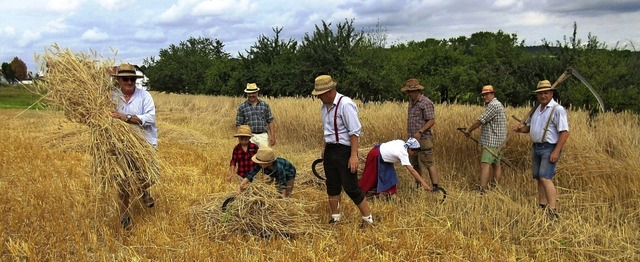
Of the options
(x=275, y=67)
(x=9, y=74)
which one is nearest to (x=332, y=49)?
(x=275, y=67)

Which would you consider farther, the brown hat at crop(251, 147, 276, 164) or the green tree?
the green tree

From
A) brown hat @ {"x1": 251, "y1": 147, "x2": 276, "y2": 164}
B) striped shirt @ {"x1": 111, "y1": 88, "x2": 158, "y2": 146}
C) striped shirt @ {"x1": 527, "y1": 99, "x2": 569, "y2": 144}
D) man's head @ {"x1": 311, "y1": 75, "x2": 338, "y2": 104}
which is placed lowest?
brown hat @ {"x1": 251, "y1": 147, "x2": 276, "y2": 164}

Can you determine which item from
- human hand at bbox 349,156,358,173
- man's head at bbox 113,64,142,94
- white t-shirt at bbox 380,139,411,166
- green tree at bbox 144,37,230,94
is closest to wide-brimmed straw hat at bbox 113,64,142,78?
man's head at bbox 113,64,142,94

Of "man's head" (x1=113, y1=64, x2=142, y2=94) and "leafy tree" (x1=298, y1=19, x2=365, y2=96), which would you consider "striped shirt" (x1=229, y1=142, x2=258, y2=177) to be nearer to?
"man's head" (x1=113, y1=64, x2=142, y2=94)

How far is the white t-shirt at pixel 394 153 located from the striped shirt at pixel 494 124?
4.46ft

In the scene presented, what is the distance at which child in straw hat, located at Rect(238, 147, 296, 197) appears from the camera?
4.71 metres

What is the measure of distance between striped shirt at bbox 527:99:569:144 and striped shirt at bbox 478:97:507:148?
0.92m

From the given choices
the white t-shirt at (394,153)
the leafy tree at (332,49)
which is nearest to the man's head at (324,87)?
the white t-shirt at (394,153)

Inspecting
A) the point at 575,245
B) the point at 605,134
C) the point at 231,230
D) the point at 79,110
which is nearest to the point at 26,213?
the point at 79,110

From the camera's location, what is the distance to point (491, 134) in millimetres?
6359

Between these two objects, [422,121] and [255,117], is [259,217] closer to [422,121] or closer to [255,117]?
[255,117]

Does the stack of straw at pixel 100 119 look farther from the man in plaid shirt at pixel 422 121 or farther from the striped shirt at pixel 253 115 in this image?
the man in plaid shirt at pixel 422 121

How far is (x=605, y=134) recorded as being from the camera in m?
6.26

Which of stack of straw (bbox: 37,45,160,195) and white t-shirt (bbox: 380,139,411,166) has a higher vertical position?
stack of straw (bbox: 37,45,160,195)
